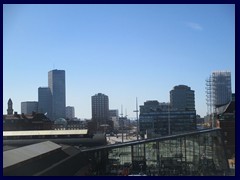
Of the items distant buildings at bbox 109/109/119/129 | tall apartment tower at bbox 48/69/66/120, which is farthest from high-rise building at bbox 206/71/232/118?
tall apartment tower at bbox 48/69/66/120

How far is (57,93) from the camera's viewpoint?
116 meters

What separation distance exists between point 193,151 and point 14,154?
439 inches

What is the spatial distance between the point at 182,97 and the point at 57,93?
1743 inches

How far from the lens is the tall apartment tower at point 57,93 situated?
363 feet

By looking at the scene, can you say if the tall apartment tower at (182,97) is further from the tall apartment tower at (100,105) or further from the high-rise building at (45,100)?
the high-rise building at (45,100)

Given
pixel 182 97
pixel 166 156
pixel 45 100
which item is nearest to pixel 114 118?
pixel 45 100

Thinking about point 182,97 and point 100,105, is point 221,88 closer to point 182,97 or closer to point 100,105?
point 182,97

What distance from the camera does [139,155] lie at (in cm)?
1931

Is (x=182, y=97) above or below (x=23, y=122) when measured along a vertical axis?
above

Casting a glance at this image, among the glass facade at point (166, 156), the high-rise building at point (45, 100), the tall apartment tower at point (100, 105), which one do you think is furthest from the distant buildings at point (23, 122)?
the tall apartment tower at point (100, 105)

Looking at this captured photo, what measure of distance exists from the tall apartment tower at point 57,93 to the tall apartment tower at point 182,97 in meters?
36.4
